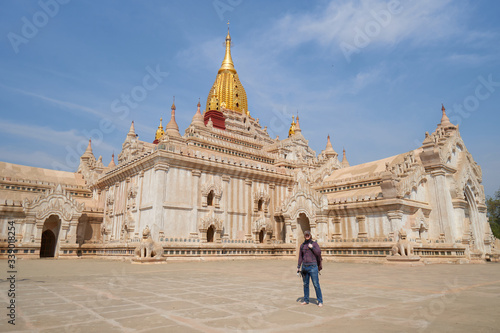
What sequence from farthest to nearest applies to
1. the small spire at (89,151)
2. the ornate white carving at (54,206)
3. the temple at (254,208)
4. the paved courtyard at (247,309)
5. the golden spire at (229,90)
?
the golden spire at (229,90) → the small spire at (89,151) → the ornate white carving at (54,206) → the temple at (254,208) → the paved courtyard at (247,309)

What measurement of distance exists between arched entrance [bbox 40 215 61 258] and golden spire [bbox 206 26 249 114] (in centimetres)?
3338

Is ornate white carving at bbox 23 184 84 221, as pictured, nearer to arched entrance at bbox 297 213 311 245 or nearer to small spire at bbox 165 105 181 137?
small spire at bbox 165 105 181 137

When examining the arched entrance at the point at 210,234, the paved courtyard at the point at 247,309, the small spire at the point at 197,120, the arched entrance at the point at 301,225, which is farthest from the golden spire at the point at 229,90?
the paved courtyard at the point at 247,309

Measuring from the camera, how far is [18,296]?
831 cm

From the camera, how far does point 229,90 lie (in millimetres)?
62312

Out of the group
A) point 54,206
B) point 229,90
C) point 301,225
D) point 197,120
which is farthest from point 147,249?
point 229,90

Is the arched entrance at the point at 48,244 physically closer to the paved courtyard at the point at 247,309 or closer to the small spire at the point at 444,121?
the paved courtyard at the point at 247,309

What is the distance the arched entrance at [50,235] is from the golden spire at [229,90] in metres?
33.4

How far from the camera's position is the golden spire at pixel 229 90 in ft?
201

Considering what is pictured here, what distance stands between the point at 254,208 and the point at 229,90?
35216mm

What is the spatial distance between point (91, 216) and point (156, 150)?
13.8 m

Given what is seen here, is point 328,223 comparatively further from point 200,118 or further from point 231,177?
point 200,118

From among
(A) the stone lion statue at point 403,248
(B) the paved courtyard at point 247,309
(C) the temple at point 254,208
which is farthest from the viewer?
(C) the temple at point 254,208

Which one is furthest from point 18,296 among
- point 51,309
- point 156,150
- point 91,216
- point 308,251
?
point 91,216
